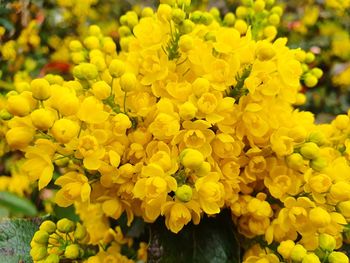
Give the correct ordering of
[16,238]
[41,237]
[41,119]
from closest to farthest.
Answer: [41,119]
[41,237]
[16,238]

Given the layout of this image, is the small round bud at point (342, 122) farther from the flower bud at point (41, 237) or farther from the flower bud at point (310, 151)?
the flower bud at point (41, 237)

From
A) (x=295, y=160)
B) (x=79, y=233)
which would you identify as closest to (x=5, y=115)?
(x=79, y=233)

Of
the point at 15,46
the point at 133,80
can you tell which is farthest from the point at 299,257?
the point at 15,46

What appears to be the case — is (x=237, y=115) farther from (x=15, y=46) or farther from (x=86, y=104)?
(x=15, y=46)

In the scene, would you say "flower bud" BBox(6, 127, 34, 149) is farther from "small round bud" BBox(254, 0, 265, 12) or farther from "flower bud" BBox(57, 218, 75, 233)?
"small round bud" BBox(254, 0, 265, 12)

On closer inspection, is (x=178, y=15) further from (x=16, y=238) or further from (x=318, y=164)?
(x=16, y=238)

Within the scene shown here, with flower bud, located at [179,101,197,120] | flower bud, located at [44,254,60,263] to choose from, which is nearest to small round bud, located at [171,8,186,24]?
flower bud, located at [179,101,197,120]

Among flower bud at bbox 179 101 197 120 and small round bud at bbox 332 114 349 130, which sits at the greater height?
flower bud at bbox 179 101 197 120

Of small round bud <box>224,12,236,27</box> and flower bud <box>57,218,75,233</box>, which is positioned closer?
flower bud <box>57,218,75,233</box>
